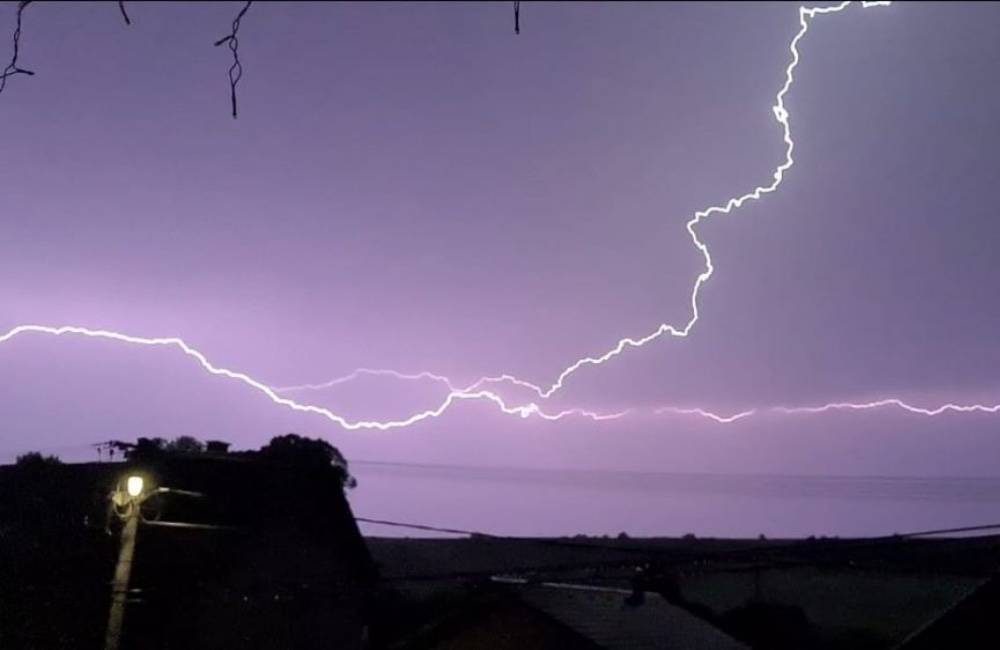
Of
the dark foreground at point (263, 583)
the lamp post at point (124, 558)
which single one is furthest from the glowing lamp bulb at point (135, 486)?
the dark foreground at point (263, 583)

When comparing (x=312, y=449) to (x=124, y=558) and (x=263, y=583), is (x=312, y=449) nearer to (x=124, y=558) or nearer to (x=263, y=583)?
(x=263, y=583)

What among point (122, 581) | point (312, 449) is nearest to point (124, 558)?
point (122, 581)

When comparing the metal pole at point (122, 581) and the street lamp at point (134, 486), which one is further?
the street lamp at point (134, 486)

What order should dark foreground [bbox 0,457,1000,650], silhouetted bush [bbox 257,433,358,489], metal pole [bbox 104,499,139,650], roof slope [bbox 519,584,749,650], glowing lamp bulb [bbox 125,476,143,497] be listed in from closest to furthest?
1. metal pole [bbox 104,499,139,650]
2. glowing lamp bulb [bbox 125,476,143,497]
3. roof slope [bbox 519,584,749,650]
4. dark foreground [bbox 0,457,1000,650]
5. silhouetted bush [bbox 257,433,358,489]

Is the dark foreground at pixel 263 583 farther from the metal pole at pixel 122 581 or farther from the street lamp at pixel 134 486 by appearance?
the metal pole at pixel 122 581

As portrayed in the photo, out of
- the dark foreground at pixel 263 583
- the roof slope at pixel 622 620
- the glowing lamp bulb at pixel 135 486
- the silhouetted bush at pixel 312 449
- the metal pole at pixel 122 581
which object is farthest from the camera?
the silhouetted bush at pixel 312 449

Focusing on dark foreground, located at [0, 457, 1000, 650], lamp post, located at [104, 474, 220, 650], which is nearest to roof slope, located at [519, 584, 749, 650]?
dark foreground, located at [0, 457, 1000, 650]

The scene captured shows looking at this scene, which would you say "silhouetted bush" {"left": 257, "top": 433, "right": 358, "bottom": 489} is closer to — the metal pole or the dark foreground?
the dark foreground

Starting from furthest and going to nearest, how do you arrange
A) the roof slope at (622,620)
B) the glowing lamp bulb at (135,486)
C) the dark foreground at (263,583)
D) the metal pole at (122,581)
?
1. the dark foreground at (263,583)
2. the roof slope at (622,620)
3. the glowing lamp bulb at (135,486)
4. the metal pole at (122,581)
